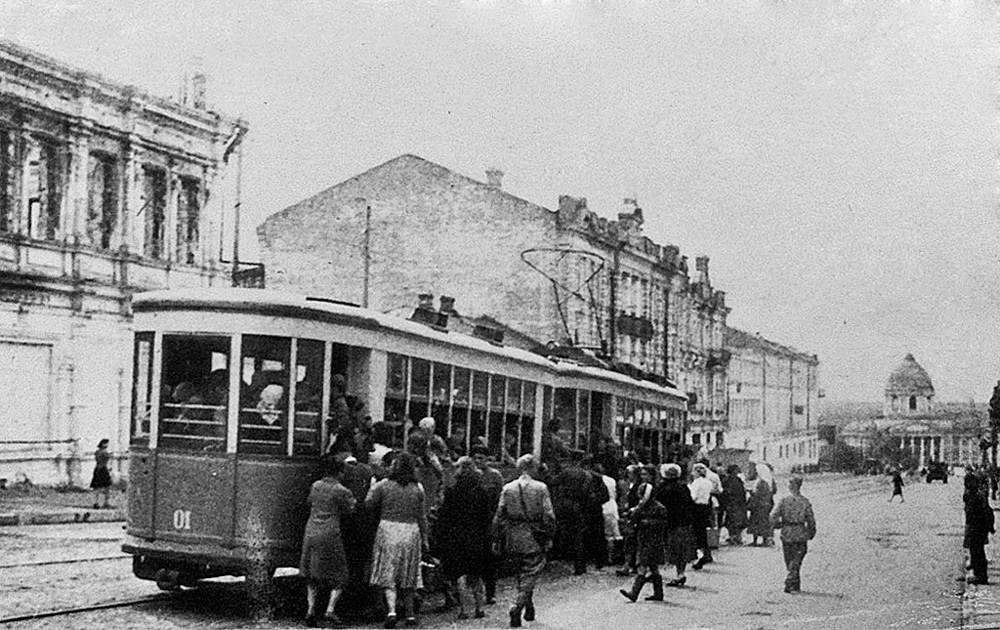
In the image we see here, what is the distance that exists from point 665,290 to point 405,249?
13722 millimetres

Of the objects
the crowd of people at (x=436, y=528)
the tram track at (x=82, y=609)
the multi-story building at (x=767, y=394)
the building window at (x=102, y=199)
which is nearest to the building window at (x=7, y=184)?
the building window at (x=102, y=199)

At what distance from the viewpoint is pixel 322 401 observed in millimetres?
10812

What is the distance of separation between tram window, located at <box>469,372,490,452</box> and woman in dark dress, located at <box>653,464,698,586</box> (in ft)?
6.64

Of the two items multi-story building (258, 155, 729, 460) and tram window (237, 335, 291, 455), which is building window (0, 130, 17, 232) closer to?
tram window (237, 335, 291, 455)

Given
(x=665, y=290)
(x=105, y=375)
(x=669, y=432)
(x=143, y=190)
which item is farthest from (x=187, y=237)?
(x=665, y=290)

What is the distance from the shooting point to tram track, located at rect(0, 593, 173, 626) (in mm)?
9742

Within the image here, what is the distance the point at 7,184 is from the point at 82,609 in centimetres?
1422

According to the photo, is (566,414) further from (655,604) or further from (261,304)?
(261,304)

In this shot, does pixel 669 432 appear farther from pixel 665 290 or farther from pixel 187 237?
pixel 665 290

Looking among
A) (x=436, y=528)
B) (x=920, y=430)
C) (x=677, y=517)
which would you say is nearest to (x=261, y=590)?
(x=436, y=528)

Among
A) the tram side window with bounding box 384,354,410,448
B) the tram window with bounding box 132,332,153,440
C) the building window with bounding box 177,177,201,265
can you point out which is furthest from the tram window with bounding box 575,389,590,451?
the building window with bounding box 177,177,201,265

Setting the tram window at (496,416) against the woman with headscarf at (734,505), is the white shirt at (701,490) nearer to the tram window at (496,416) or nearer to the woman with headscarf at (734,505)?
the tram window at (496,416)

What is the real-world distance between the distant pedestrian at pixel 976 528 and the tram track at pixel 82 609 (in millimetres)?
8392

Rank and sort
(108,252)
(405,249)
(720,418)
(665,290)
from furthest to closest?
(720,418), (665,290), (405,249), (108,252)
